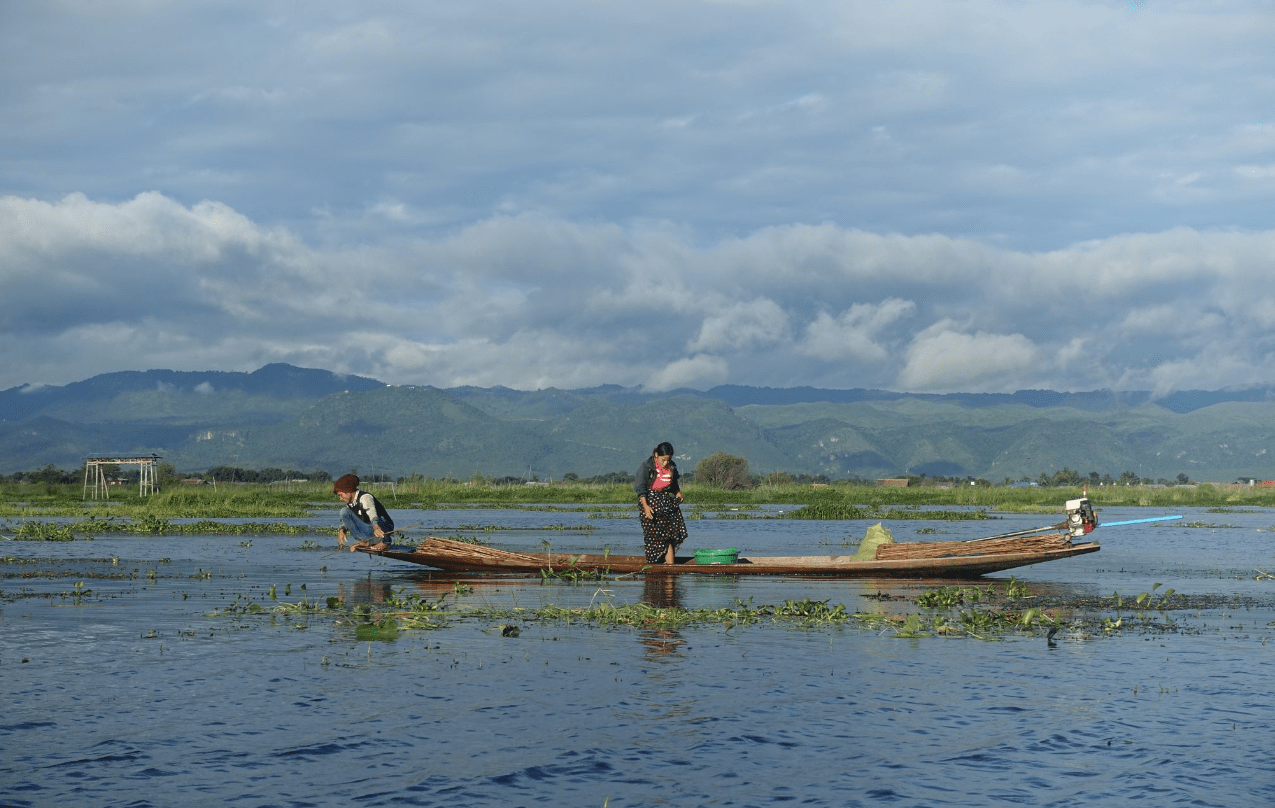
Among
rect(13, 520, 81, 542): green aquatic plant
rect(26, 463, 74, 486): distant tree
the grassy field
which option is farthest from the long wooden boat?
rect(26, 463, 74, 486): distant tree

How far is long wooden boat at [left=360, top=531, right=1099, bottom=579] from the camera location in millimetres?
23266

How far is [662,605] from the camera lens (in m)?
18.6

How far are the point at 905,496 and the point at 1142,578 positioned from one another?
6293 centimetres

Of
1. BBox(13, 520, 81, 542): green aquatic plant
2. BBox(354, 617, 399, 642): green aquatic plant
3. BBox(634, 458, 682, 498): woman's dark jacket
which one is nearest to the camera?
BBox(354, 617, 399, 642): green aquatic plant

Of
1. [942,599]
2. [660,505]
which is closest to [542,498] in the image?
[660,505]

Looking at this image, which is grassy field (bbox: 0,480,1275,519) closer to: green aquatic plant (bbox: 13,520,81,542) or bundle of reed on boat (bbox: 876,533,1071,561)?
green aquatic plant (bbox: 13,520,81,542)

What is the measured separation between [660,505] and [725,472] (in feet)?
337

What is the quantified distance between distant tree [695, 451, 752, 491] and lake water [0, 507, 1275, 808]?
10494cm

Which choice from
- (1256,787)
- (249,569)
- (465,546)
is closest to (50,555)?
(249,569)

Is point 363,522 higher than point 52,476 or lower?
lower

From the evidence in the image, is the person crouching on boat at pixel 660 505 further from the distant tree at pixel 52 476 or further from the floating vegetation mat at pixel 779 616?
the distant tree at pixel 52 476

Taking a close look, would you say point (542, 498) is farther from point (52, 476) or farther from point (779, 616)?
point (779, 616)

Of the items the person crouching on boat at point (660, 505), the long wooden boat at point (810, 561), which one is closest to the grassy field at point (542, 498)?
the long wooden boat at point (810, 561)

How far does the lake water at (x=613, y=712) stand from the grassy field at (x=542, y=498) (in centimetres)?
3951
